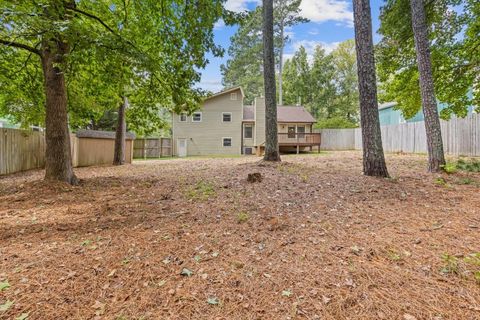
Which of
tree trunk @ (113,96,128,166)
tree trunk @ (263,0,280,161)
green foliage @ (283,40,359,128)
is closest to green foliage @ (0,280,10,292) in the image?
tree trunk @ (263,0,280,161)

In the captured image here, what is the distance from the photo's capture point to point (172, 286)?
79.4 inches

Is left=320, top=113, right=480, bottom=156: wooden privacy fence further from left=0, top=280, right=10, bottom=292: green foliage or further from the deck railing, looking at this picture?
left=0, top=280, right=10, bottom=292: green foliage

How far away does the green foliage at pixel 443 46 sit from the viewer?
8.23 meters

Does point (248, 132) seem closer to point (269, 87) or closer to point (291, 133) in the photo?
point (291, 133)

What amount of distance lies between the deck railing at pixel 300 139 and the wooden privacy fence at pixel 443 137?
4384 millimetres

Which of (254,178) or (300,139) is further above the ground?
(300,139)

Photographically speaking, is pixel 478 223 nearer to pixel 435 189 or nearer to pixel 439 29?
pixel 435 189

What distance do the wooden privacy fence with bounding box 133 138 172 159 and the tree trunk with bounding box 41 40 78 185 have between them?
15.9m

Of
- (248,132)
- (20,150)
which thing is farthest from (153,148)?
(20,150)

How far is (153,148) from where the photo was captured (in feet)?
70.4

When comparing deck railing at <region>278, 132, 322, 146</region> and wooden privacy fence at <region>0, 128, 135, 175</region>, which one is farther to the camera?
deck railing at <region>278, 132, 322, 146</region>

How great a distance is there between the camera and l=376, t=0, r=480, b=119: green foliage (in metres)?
8.23

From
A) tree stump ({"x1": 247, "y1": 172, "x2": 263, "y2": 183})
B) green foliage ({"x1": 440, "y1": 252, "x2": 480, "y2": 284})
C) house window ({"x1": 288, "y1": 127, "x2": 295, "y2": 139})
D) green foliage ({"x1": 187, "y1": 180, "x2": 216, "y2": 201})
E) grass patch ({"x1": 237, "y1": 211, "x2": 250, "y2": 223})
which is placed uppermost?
house window ({"x1": 288, "y1": 127, "x2": 295, "y2": 139})

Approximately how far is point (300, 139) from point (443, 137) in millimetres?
8669
